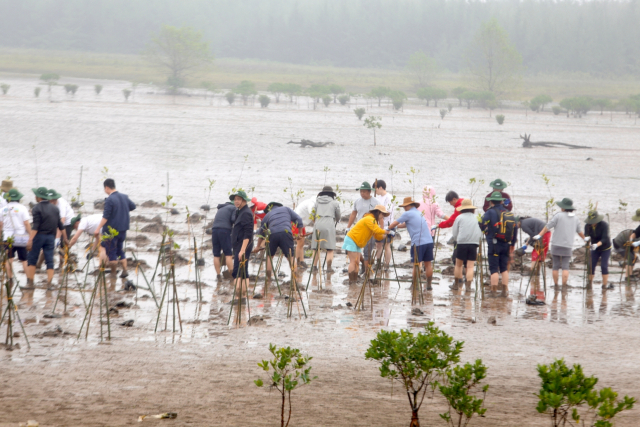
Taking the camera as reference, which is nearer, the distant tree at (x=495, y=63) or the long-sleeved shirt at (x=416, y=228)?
the long-sleeved shirt at (x=416, y=228)

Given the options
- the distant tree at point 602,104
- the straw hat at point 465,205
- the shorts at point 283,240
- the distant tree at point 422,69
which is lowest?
the shorts at point 283,240

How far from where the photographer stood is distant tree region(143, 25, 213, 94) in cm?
6850

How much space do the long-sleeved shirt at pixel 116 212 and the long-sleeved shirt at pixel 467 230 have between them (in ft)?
16.9

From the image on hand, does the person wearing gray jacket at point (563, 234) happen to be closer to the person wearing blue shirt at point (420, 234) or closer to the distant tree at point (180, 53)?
the person wearing blue shirt at point (420, 234)

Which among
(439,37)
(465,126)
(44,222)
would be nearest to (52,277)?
(44,222)

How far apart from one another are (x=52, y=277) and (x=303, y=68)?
7798 cm

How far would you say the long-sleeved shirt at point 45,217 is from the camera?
944 cm

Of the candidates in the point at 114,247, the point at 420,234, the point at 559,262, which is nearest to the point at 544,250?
the point at 559,262

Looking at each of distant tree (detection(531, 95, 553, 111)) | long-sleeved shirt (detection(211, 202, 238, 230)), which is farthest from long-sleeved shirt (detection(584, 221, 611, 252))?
distant tree (detection(531, 95, 553, 111))

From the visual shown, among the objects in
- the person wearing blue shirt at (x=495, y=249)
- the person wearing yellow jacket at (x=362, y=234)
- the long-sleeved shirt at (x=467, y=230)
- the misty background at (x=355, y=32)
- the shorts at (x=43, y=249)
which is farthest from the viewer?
the misty background at (x=355, y=32)

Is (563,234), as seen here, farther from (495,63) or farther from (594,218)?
(495,63)

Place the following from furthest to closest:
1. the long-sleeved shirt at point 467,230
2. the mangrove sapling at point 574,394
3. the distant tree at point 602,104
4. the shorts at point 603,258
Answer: the distant tree at point 602,104 → the shorts at point 603,258 → the long-sleeved shirt at point 467,230 → the mangrove sapling at point 574,394

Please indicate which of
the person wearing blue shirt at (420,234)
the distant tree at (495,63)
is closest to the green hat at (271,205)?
the person wearing blue shirt at (420,234)

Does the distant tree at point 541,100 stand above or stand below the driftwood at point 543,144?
above
